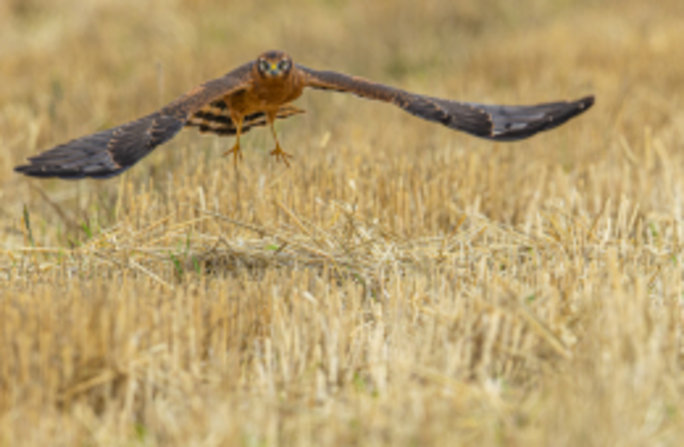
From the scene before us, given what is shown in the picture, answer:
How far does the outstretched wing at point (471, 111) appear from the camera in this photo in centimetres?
467

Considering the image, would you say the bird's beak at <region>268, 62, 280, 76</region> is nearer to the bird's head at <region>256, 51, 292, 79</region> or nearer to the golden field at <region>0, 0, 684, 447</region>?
the bird's head at <region>256, 51, 292, 79</region>

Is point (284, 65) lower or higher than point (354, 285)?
higher

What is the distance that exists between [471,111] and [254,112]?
1.49m

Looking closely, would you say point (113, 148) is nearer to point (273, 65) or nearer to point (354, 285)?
point (273, 65)

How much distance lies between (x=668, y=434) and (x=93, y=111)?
8.06 m

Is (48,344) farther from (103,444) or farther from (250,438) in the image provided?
(250,438)

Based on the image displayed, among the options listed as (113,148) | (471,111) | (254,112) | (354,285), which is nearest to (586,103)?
(471,111)

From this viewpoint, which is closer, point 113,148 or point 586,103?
point 113,148

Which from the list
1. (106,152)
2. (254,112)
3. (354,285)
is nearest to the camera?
(106,152)

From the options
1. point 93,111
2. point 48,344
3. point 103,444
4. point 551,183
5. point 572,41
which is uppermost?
point 572,41

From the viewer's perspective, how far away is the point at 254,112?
5512 millimetres

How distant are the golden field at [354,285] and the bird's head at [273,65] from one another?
0.76m

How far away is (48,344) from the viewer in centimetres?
320

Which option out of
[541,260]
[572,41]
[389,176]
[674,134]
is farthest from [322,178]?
[572,41]
